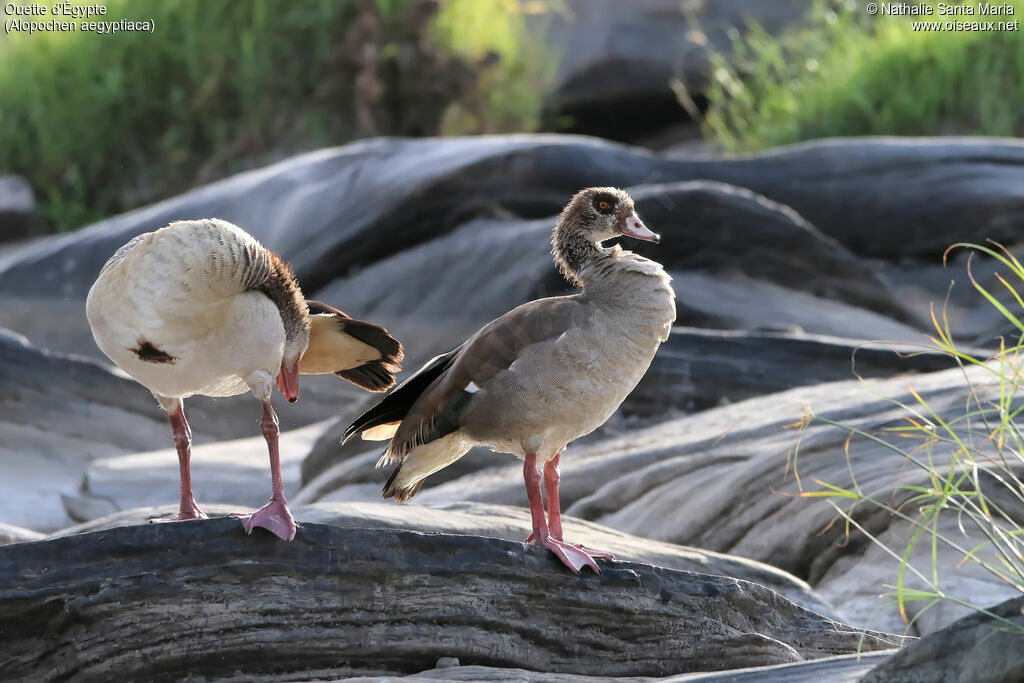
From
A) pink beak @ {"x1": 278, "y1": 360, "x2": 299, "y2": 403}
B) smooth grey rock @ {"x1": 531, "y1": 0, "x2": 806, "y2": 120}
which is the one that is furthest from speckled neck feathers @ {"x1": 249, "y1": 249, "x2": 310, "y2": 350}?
smooth grey rock @ {"x1": 531, "y1": 0, "x2": 806, "y2": 120}

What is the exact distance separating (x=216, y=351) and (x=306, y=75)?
11.7m

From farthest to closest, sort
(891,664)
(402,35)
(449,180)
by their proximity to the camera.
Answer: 1. (402,35)
2. (449,180)
3. (891,664)

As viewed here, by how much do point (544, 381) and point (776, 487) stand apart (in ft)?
6.02

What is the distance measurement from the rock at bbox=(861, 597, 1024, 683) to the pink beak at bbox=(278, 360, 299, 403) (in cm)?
211

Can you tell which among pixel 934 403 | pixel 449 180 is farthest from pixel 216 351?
pixel 449 180

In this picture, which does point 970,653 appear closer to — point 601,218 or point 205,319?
point 601,218

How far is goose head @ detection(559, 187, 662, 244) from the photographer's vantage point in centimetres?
465

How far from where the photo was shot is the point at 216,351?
157 inches

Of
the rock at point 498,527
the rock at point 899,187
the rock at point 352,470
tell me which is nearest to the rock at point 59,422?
the rock at point 352,470

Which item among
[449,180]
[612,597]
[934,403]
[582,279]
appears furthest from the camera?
[449,180]

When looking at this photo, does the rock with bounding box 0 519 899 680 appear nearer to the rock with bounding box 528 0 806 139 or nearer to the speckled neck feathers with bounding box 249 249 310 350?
the speckled neck feathers with bounding box 249 249 310 350

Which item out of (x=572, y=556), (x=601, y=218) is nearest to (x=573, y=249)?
(x=601, y=218)

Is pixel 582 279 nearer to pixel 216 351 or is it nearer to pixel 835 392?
pixel 216 351

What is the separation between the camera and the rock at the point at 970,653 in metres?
2.89
